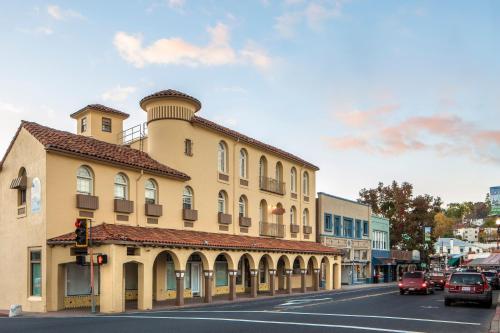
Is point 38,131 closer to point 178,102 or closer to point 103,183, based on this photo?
point 103,183

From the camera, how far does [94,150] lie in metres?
28.4

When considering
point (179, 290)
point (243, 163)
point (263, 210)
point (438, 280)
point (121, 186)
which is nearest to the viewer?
point (179, 290)

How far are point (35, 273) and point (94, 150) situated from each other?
6763 mm

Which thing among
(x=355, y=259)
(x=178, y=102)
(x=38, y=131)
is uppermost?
(x=178, y=102)

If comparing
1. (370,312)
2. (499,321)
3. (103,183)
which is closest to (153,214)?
(103,183)

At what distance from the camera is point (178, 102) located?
3466cm

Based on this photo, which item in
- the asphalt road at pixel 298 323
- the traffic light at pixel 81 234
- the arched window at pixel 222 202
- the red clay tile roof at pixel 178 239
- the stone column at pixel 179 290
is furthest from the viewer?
the arched window at pixel 222 202

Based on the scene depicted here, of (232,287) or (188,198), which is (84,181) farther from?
(232,287)

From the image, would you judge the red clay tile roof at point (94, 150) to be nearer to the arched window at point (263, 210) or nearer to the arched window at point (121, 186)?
the arched window at point (121, 186)

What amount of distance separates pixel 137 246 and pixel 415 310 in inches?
502

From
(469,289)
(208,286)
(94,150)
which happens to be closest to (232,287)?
(208,286)

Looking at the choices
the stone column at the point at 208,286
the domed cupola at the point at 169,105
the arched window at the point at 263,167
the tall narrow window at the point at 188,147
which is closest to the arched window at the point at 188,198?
the tall narrow window at the point at 188,147

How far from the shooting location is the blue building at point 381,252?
201 ft

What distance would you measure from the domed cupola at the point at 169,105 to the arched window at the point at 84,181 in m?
7.88
